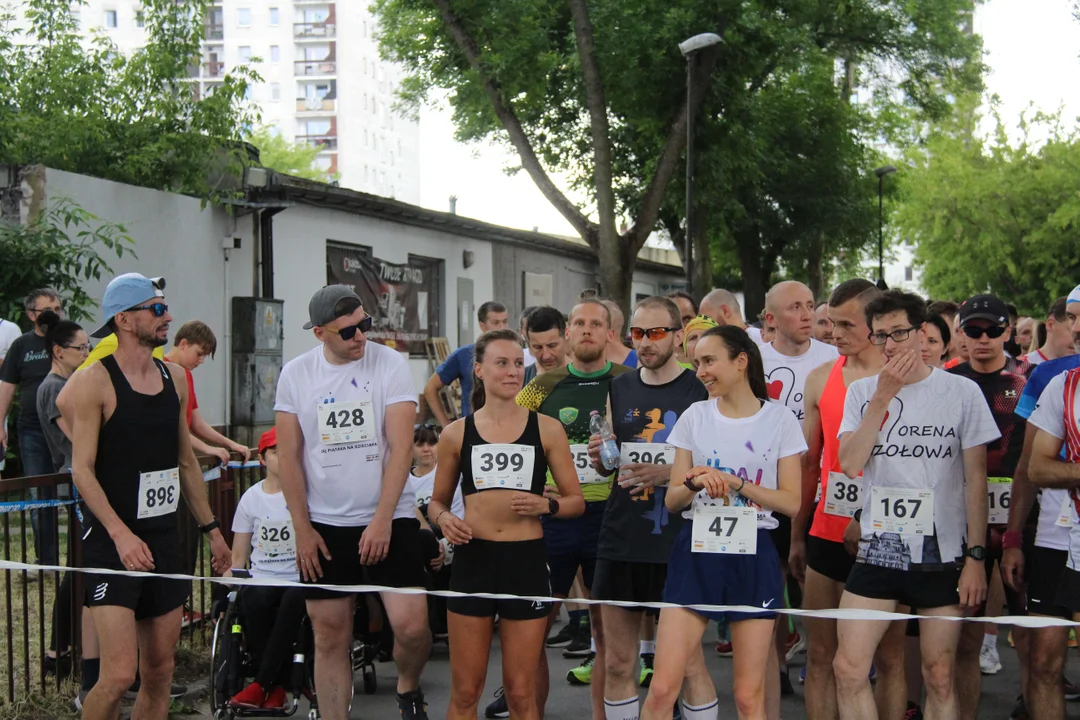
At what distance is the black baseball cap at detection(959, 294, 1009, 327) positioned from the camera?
585 cm

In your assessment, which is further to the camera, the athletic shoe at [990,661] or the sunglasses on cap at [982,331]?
the athletic shoe at [990,661]

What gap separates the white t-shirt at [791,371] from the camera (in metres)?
6.73

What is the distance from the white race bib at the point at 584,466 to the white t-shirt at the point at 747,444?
961 mm

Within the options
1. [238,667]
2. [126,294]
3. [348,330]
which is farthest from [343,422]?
[238,667]

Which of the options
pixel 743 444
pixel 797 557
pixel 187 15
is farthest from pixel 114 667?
pixel 187 15

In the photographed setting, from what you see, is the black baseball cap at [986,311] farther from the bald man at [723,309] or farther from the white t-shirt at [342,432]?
the white t-shirt at [342,432]

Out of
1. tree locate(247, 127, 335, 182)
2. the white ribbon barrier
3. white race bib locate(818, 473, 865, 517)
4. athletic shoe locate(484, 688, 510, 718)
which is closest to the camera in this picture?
the white ribbon barrier

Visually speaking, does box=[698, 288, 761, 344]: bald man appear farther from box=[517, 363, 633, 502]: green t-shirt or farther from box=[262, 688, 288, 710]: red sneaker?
box=[262, 688, 288, 710]: red sneaker

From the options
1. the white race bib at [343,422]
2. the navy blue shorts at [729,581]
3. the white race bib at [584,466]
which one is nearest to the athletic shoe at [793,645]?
the white race bib at [584,466]

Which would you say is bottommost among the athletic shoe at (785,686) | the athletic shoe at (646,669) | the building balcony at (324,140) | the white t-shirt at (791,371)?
the athletic shoe at (785,686)

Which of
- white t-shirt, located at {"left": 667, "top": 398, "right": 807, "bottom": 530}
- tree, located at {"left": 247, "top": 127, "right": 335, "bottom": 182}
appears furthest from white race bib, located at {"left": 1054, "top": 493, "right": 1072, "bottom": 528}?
tree, located at {"left": 247, "top": 127, "right": 335, "bottom": 182}

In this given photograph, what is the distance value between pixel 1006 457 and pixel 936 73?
105ft

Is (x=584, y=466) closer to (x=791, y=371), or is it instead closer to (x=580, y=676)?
(x=791, y=371)

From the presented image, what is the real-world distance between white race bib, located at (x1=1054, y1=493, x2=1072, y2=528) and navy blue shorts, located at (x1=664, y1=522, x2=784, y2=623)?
118 cm
